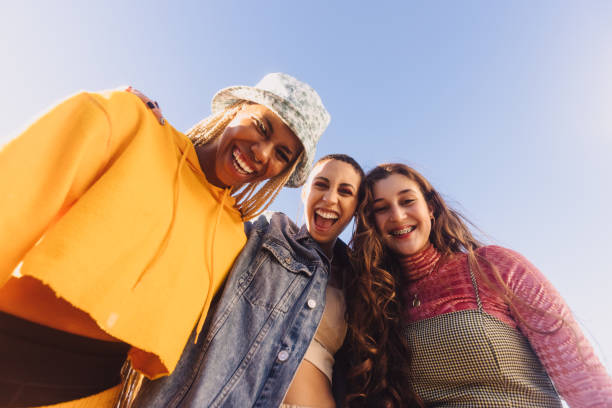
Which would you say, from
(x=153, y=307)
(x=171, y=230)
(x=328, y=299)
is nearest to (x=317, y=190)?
(x=328, y=299)

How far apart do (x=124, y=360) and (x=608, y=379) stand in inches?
114

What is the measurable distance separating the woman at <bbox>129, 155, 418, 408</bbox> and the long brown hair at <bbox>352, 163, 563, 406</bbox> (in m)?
0.29

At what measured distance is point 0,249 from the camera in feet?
3.18

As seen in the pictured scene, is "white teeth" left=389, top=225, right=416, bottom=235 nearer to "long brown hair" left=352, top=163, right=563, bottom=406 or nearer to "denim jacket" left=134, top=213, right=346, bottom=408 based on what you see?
"long brown hair" left=352, top=163, right=563, bottom=406

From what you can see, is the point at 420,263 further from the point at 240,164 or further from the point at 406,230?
the point at 240,164

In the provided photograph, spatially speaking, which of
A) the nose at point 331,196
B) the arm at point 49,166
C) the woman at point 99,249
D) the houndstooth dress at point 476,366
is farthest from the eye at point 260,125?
the houndstooth dress at point 476,366

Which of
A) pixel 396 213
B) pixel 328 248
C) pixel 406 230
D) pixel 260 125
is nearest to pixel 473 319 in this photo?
pixel 406 230

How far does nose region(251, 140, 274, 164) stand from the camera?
2057 millimetres

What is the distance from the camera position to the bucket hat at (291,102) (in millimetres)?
2086

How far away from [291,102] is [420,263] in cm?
187

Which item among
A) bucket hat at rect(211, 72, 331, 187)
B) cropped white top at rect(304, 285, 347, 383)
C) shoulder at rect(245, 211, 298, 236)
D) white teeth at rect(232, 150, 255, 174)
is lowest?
cropped white top at rect(304, 285, 347, 383)

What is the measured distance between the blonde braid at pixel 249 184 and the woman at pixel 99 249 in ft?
Result: 1.19

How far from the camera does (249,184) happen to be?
2420 mm

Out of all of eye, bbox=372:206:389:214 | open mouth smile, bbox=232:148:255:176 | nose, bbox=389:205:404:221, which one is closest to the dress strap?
nose, bbox=389:205:404:221
